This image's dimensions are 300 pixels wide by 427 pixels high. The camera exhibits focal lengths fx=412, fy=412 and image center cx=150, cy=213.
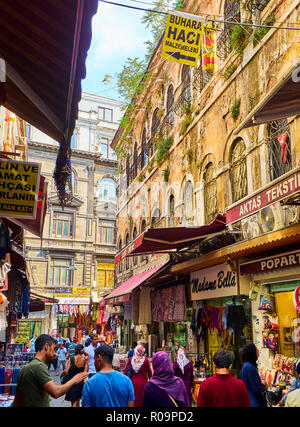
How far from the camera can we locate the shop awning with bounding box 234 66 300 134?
4.35 m

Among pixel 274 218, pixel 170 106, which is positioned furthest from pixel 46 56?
pixel 170 106

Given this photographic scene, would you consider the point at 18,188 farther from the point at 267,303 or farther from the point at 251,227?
the point at 267,303

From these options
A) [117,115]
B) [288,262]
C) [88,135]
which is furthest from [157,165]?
[117,115]

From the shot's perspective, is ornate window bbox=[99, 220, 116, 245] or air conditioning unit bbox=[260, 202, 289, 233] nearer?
air conditioning unit bbox=[260, 202, 289, 233]

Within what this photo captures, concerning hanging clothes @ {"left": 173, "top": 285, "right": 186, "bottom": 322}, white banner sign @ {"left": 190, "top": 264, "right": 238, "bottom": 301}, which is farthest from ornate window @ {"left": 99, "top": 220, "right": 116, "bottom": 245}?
white banner sign @ {"left": 190, "top": 264, "right": 238, "bottom": 301}

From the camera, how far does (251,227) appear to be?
28.0 feet

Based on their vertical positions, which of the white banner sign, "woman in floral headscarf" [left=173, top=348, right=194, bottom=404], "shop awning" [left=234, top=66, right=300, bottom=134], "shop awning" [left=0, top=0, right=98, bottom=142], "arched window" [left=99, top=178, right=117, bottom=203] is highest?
"arched window" [left=99, top=178, right=117, bottom=203]

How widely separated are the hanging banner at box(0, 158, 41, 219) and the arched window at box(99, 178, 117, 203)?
123 feet

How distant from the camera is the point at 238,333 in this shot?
30.1 feet

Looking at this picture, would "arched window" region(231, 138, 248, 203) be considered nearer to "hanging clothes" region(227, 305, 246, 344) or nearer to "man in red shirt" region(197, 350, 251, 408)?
"hanging clothes" region(227, 305, 246, 344)

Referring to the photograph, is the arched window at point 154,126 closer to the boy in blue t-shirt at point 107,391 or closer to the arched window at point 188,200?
the arched window at point 188,200

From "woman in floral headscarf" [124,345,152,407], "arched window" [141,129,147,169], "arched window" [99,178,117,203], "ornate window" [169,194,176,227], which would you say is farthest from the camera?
"arched window" [99,178,117,203]

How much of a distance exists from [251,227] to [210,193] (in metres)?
3.14

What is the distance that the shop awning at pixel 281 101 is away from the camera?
4.35 metres
